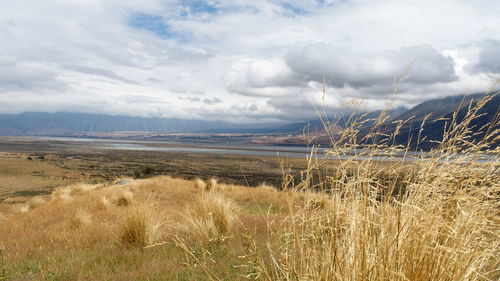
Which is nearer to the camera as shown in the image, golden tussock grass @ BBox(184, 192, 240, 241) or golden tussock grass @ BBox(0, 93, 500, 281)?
golden tussock grass @ BBox(0, 93, 500, 281)

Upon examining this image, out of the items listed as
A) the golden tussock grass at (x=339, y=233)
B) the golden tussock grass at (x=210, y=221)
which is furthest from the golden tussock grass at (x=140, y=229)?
the golden tussock grass at (x=210, y=221)

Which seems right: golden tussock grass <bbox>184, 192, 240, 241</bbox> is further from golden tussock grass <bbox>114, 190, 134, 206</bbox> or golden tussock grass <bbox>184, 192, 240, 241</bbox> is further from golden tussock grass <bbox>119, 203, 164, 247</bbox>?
golden tussock grass <bbox>114, 190, 134, 206</bbox>

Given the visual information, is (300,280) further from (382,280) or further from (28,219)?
(28,219)

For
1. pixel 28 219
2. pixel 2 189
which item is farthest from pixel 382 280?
pixel 2 189

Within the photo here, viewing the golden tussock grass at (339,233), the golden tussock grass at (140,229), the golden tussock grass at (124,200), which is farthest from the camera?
the golden tussock grass at (124,200)

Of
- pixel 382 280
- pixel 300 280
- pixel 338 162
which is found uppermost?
pixel 338 162

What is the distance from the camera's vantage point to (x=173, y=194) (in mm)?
17031

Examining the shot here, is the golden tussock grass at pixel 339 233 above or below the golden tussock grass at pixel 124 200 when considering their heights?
above

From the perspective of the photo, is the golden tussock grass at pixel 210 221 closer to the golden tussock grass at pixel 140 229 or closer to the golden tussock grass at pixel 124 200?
the golden tussock grass at pixel 140 229

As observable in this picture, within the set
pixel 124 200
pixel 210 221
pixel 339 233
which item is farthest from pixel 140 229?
pixel 124 200

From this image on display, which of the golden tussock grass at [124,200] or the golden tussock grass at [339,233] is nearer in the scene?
the golden tussock grass at [339,233]

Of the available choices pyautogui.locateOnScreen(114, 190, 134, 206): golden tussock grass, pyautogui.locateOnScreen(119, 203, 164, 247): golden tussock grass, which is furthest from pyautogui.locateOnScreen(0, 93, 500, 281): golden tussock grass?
pyautogui.locateOnScreen(114, 190, 134, 206): golden tussock grass

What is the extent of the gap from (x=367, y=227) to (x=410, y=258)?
1.14ft

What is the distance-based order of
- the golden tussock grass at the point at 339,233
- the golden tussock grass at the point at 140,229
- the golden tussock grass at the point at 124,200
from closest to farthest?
the golden tussock grass at the point at 339,233 → the golden tussock grass at the point at 140,229 → the golden tussock grass at the point at 124,200
